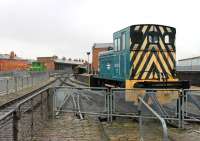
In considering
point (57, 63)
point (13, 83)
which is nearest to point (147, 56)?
point (13, 83)

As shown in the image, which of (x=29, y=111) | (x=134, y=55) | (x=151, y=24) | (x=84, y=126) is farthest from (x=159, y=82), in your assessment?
(x=29, y=111)

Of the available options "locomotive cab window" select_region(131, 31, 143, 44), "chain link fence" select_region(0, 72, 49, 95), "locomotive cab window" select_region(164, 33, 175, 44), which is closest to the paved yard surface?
"locomotive cab window" select_region(131, 31, 143, 44)

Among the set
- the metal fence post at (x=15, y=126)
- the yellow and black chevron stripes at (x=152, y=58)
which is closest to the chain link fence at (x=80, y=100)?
the yellow and black chevron stripes at (x=152, y=58)

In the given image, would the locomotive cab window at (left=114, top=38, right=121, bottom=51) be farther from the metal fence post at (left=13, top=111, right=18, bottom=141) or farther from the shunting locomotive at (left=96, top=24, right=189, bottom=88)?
the metal fence post at (left=13, top=111, right=18, bottom=141)

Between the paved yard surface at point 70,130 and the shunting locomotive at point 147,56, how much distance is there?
262 cm

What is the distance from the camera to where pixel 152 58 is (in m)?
15.9

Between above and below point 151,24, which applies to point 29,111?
below

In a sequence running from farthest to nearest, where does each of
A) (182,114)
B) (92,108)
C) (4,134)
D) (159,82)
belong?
1. (159,82)
2. (92,108)
3. (182,114)
4. (4,134)

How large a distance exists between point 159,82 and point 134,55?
4.94 feet

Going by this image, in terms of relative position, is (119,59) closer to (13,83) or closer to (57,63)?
(13,83)

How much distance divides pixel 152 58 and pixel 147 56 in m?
0.29

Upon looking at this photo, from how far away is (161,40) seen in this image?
16.0 metres

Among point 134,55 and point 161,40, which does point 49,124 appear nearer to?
point 134,55

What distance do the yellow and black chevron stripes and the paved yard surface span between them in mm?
2937
